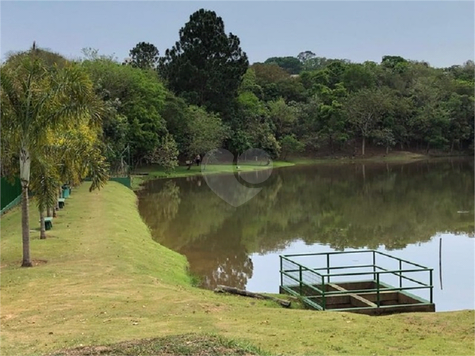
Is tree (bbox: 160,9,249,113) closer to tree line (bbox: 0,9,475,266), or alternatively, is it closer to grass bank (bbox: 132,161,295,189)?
tree line (bbox: 0,9,475,266)

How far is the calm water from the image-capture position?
20553 mm

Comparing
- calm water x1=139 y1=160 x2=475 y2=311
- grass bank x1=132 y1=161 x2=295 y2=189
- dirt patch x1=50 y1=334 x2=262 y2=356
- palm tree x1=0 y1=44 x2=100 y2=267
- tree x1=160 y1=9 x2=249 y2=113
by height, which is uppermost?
tree x1=160 y1=9 x2=249 y2=113

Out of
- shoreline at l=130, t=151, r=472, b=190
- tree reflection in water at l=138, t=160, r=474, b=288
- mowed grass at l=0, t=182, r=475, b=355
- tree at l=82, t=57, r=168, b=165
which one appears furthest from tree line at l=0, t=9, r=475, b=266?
tree reflection in water at l=138, t=160, r=474, b=288

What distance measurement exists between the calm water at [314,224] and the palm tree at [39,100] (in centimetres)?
646

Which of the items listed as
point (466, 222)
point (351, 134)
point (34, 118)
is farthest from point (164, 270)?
point (351, 134)

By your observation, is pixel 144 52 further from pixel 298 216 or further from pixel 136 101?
pixel 298 216

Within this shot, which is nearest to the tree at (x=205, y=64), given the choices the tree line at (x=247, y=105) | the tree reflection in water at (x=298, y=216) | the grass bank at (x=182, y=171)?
the tree line at (x=247, y=105)

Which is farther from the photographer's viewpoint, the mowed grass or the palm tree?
the palm tree

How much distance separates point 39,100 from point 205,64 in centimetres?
5311

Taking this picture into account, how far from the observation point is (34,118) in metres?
15.8

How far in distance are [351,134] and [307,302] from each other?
6832cm

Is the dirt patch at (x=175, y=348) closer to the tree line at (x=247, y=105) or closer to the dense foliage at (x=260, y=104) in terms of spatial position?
the tree line at (x=247, y=105)

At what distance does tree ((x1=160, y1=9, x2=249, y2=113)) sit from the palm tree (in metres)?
50.4

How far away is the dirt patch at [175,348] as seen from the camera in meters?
6.92
